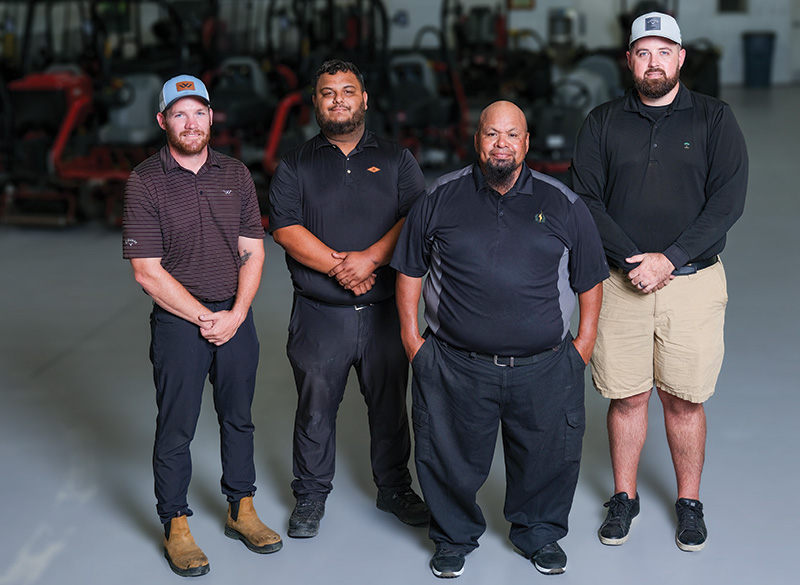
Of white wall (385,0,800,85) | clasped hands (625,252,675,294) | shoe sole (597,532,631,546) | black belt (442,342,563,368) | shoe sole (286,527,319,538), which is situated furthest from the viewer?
white wall (385,0,800,85)

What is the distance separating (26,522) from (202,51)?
7.49m

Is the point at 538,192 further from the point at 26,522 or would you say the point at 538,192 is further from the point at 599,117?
the point at 26,522

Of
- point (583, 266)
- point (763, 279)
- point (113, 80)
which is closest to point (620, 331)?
point (583, 266)

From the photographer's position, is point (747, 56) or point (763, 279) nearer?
point (763, 279)

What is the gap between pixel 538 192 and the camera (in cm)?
274

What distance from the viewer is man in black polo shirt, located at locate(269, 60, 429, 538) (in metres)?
3.04

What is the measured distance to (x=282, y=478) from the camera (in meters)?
3.71

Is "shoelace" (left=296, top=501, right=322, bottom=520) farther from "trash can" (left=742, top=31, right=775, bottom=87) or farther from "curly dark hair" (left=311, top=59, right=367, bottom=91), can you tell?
"trash can" (left=742, top=31, right=775, bottom=87)

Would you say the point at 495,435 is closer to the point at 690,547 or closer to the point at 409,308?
the point at 409,308

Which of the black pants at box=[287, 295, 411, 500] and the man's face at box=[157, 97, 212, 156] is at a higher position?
the man's face at box=[157, 97, 212, 156]

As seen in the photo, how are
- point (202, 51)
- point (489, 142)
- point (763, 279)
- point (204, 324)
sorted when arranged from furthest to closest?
1. point (202, 51)
2. point (763, 279)
3. point (204, 324)
4. point (489, 142)

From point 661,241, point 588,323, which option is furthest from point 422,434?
point 661,241

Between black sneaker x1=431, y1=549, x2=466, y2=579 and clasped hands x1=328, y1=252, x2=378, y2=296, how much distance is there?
0.89 metres

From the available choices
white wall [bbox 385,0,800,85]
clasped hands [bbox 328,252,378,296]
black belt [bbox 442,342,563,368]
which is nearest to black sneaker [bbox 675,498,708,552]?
black belt [bbox 442,342,563,368]
